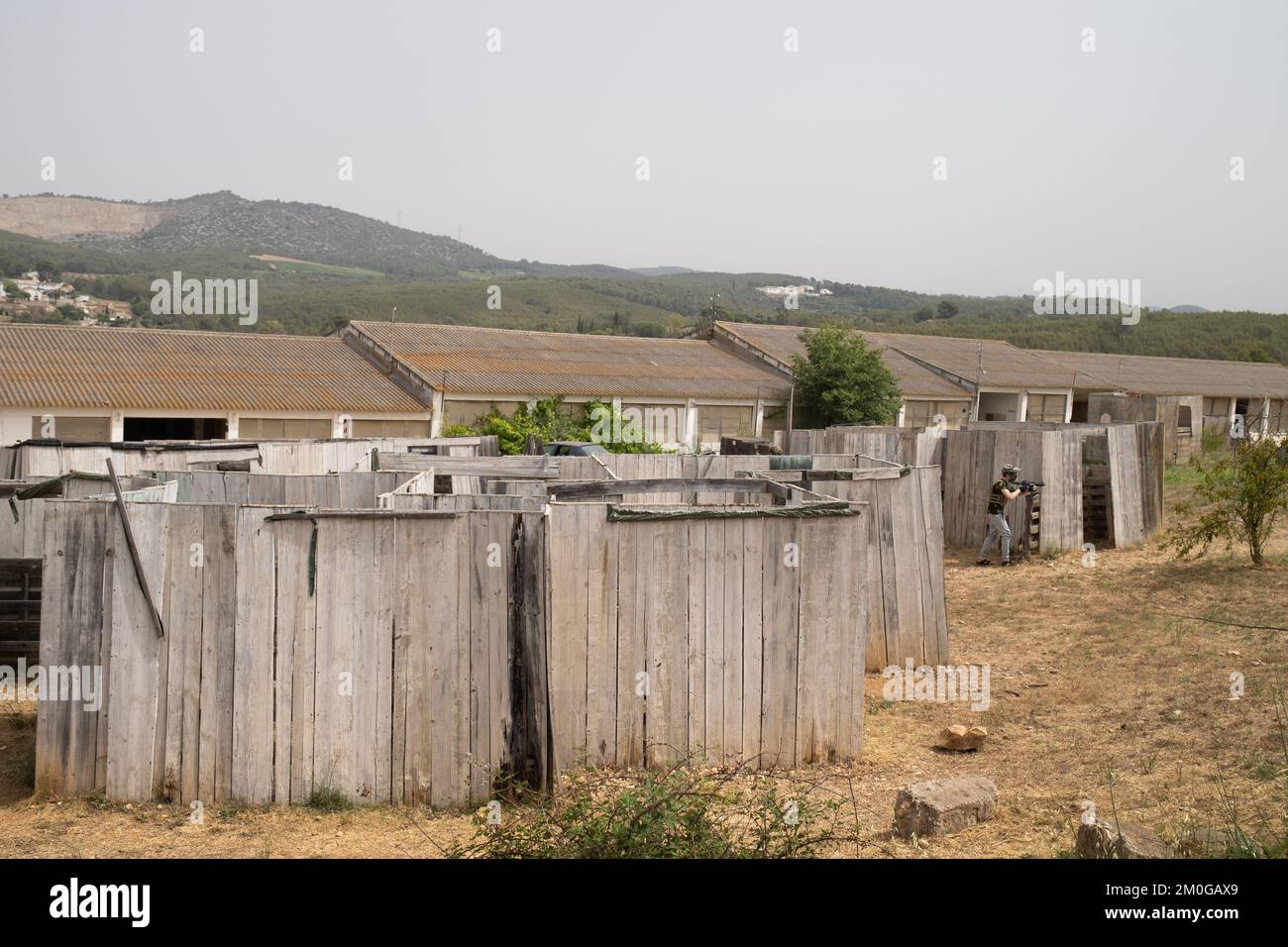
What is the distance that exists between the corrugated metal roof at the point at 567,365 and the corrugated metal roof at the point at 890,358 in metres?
1.75

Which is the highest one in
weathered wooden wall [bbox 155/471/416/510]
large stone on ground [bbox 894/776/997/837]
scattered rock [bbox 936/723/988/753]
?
weathered wooden wall [bbox 155/471/416/510]

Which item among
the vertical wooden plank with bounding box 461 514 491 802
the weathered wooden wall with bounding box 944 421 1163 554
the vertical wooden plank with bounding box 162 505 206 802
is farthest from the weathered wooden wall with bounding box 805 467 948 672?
the weathered wooden wall with bounding box 944 421 1163 554

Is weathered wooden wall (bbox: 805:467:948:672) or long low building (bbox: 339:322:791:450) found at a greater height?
long low building (bbox: 339:322:791:450)

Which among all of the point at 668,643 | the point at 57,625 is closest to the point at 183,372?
the point at 57,625

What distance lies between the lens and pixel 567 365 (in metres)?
38.9

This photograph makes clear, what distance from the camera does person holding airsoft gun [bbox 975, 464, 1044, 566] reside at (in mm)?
16109

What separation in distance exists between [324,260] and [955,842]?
14623 cm

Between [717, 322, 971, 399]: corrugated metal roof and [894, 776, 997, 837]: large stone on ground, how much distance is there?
37.5m

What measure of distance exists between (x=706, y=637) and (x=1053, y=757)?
2.69 metres

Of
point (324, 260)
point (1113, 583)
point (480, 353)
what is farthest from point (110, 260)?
point (1113, 583)

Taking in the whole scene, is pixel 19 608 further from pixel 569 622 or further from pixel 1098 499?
pixel 1098 499

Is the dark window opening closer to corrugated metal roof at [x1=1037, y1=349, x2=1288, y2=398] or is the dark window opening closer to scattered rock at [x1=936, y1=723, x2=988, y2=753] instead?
scattered rock at [x1=936, y1=723, x2=988, y2=753]

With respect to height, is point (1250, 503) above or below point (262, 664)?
above
